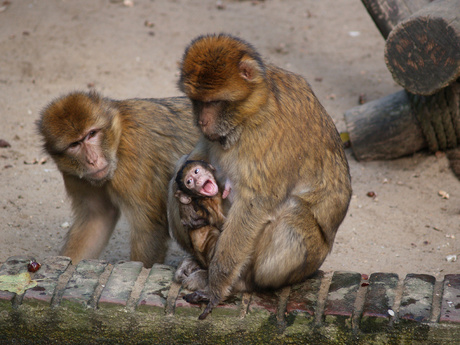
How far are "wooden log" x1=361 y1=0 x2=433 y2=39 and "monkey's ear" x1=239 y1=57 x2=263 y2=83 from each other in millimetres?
2828

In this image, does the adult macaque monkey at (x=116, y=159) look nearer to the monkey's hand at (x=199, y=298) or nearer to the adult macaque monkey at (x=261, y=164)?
the adult macaque monkey at (x=261, y=164)

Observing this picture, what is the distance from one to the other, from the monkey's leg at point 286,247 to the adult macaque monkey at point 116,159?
3.47 feet

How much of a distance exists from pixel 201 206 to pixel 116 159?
803 mm

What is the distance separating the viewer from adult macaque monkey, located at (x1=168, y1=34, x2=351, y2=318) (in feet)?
11.5

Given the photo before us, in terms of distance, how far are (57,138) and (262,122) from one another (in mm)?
1463

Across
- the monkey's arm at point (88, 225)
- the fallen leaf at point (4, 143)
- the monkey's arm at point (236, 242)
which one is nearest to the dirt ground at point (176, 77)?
the fallen leaf at point (4, 143)

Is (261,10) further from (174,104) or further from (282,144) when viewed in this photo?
(282,144)

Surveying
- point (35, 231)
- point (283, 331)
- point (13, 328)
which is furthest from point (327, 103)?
point (13, 328)

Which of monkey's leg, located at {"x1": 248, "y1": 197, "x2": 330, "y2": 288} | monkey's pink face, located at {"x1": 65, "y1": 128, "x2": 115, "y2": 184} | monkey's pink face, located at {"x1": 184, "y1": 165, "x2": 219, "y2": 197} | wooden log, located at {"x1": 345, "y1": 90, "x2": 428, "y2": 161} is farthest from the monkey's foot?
wooden log, located at {"x1": 345, "y1": 90, "x2": 428, "y2": 161}

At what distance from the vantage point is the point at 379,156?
6383mm

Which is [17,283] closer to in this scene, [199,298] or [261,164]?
[199,298]

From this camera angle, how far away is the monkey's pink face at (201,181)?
384 centimetres

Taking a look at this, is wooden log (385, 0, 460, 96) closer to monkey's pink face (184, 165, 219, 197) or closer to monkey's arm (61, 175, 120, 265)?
monkey's pink face (184, 165, 219, 197)

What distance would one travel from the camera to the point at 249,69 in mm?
3529
